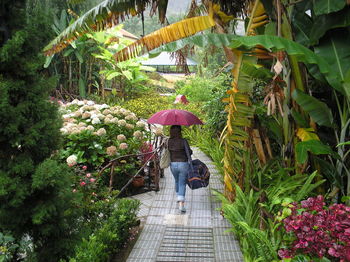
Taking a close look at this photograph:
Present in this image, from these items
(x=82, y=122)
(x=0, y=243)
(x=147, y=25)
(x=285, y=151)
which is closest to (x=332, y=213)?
(x=285, y=151)

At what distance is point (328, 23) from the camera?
14.8 feet

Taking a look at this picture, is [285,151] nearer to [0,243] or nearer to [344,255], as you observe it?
[344,255]

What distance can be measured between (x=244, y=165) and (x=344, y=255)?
300 cm

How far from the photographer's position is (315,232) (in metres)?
3.17

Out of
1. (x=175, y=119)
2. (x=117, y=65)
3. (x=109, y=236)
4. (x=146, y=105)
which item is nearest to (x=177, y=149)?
(x=175, y=119)

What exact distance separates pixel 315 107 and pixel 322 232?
6.13 ft

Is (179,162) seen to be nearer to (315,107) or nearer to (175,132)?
(175,132)

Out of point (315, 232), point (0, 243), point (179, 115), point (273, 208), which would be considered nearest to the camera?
point (315, 232)

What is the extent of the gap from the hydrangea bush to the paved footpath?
3.48 ft

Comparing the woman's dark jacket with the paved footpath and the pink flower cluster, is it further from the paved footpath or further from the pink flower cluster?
the pink flower cluster

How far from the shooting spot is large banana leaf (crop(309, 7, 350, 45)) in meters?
4.40

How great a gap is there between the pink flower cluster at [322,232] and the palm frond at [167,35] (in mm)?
2968

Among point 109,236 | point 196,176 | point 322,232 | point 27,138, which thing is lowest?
point 109,236

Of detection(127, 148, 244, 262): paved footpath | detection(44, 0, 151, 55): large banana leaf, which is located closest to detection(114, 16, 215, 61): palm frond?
detection(44, 0, 151, 55): large banana leaf
